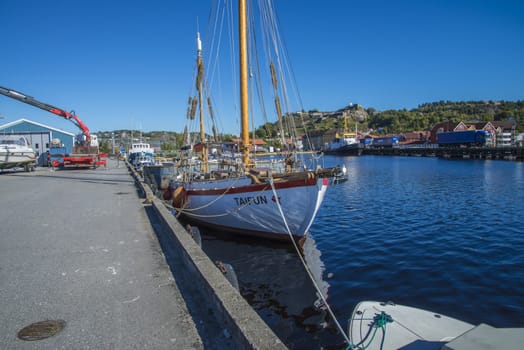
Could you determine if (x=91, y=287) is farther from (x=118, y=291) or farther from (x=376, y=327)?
(x=376, y=327)

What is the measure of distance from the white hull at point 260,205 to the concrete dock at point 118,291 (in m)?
3.03

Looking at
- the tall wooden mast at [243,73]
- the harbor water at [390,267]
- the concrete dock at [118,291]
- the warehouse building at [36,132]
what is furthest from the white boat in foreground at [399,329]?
the warehouse building at [36,132]

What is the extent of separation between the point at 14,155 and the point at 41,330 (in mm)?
30326

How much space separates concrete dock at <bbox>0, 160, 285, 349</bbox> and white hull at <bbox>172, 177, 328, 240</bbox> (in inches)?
119

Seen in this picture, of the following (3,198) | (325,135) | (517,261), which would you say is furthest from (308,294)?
(325,135)

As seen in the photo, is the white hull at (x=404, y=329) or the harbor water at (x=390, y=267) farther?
the harbor water at (x=390, y=267)

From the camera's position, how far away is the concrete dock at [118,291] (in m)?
4.04

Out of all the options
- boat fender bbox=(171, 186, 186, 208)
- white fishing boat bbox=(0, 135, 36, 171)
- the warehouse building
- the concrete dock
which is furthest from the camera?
the warehouse building

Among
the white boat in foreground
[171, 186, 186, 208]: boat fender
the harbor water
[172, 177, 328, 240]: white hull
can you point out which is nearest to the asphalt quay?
the white boat in foreground

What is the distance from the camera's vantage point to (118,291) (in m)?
5.32

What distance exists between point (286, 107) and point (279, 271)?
688 cm

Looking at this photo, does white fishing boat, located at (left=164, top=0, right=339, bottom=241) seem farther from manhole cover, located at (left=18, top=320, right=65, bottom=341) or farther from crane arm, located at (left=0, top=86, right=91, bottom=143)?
crane arm, located at (left=0, top=86, right=91, bottom=143)

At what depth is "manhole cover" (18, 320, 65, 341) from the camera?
406 cm

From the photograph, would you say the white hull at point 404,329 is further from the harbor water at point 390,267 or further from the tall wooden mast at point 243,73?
the tall wooden mast at point 243,73
